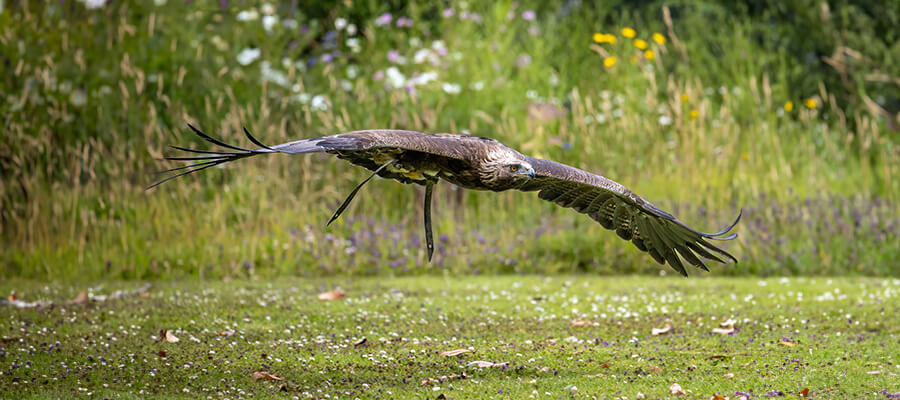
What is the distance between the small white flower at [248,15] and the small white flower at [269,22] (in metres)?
0.13

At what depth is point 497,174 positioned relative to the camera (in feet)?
17.3

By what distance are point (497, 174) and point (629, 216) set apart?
119cm

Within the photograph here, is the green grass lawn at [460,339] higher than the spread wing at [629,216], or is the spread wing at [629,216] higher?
the spread wing at [629,216]

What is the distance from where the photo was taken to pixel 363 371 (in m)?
5.20

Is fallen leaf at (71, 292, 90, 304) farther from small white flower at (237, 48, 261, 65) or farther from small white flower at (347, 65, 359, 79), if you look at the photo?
small white flower at (347, 65, 359, 79)

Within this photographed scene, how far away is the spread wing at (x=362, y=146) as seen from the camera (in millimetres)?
4102

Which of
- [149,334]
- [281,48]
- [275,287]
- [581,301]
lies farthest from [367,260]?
[281,48]

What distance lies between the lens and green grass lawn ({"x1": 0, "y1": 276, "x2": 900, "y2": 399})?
4879mm

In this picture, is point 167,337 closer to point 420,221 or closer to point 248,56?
point 420,221

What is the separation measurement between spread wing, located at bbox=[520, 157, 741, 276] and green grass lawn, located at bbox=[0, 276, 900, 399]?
59cm

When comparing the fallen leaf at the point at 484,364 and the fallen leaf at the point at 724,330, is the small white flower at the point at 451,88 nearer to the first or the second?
the fallen leaf at the point at 724,330

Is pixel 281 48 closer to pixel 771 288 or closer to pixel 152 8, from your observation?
pixel 152 8

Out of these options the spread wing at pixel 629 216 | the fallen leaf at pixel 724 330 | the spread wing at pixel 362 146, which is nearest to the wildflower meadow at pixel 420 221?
the fallen leaf at pixel 724 330

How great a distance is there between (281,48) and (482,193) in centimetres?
353
